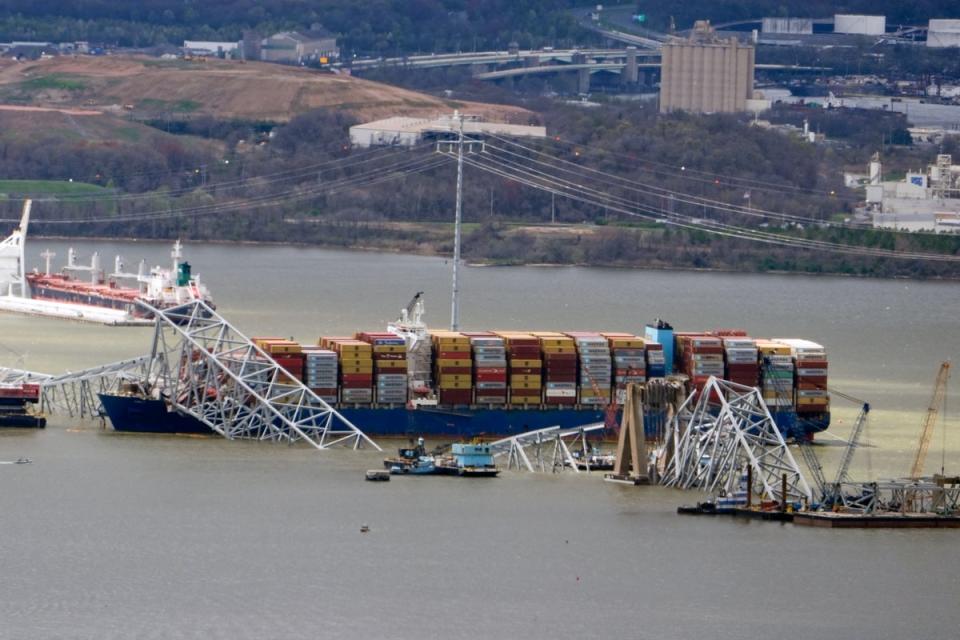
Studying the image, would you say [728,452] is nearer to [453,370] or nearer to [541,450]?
[541,450]

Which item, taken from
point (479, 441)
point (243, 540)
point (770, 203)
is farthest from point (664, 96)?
point (243, 540)

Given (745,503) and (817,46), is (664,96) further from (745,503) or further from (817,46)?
(745,503)

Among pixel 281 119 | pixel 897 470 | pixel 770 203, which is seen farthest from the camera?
pixel 281 119

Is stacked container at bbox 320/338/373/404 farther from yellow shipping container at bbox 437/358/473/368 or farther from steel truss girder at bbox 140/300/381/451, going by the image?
yellow shipping container at bbox 437/358/473/368

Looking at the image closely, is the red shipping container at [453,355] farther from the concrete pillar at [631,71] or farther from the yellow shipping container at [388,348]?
the concrete pillar at [631,71]

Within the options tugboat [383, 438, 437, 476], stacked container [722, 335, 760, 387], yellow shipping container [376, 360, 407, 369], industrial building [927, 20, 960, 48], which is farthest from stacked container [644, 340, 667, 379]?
industrial building [927, 20, 960, 48]

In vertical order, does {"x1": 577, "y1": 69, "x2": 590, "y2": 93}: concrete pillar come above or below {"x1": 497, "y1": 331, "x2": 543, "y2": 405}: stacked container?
above
